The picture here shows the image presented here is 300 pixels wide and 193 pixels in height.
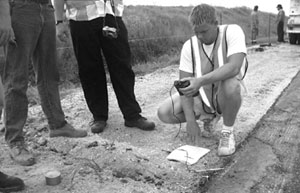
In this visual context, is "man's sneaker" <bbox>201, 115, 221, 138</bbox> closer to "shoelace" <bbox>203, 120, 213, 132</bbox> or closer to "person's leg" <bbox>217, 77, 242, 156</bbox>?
"shoelace" <bbox>203, 120, 213, 132</bbox>

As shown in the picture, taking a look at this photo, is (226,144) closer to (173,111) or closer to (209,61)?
(173,111)

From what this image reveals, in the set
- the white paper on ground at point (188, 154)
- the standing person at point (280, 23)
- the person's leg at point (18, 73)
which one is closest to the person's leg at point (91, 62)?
the person's leg at point (18, 73)

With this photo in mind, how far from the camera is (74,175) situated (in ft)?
8.14

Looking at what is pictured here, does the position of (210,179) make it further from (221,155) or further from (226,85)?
(226,85)

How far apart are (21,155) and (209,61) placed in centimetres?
163

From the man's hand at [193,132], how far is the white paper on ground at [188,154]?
0.26 feet

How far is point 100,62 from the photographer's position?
329 centimetres

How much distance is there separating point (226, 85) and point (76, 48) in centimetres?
136

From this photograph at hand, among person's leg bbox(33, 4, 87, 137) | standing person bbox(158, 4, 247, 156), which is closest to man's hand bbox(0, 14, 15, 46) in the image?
person's leg bbox(33, 4, 87, 137)

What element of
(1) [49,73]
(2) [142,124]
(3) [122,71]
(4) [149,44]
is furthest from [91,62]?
(4) [149,44]

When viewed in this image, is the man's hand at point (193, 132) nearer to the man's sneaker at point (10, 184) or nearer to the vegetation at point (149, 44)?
the man's sneaker at point (10, 184)

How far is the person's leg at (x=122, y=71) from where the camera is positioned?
3212 millimetres

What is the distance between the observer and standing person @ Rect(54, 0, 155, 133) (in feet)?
10.3

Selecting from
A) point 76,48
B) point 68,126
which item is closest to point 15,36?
point 76,48
